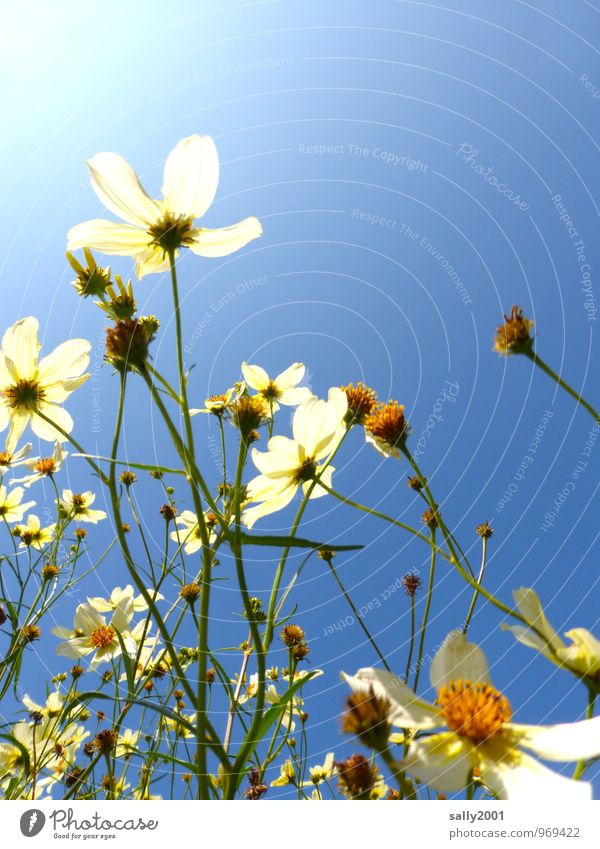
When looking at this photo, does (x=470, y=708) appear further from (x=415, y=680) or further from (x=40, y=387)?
(x=40, y=387)

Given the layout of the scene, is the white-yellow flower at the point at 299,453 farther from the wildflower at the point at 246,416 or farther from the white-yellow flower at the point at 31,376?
the white-yellow flower at the point at 31,376

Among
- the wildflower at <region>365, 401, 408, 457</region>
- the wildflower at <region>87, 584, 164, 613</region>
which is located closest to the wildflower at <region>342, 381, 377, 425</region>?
the wildflower at <region>365, 401, 408, 457</region>

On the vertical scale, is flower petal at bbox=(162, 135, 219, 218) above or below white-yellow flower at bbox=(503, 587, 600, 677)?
above

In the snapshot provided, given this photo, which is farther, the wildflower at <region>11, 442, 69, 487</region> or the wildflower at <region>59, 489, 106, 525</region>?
the wildflower at <region>59, 489, 106, 525</region>

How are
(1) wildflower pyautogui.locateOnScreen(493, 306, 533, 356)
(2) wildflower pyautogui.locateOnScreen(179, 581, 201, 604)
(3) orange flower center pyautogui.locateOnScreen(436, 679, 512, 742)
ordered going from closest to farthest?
(3) orange flower center pyautogui.locateOnScreen(436, 679, 512, 742) < (1) wildflower pyautogui.locateOnScreen(493, 306, 533, 356) < (2) wildflower pyautogui.locateOnScreen(179, 581, 201, 604)

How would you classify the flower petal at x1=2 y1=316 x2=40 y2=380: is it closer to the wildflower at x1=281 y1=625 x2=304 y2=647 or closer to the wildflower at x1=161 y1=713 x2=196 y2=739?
the wildflower at x1=161 y1=713 x2=196 y2=739

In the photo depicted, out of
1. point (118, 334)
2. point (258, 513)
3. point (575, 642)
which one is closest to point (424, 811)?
point (575, 642)

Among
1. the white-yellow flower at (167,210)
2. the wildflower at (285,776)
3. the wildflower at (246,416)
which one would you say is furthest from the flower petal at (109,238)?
the wildflower at (285,776)

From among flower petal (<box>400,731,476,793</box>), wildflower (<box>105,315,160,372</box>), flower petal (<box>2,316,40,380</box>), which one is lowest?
flower petal (<box>400,731,476,793</box>)
